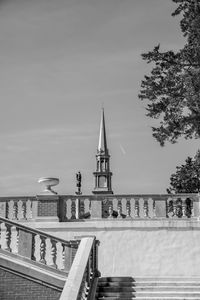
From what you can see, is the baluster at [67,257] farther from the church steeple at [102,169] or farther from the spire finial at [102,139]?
the church steeple at [102,169]

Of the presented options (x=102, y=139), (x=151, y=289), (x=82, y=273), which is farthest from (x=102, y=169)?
(x=82, y=273)

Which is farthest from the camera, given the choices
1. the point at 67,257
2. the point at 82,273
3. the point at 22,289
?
the point at 67,257

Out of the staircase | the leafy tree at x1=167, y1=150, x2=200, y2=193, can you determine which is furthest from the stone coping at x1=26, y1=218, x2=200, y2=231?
the leafy tree at x1=167, y1=150, x2=200, y2=193

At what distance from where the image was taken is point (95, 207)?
1711 cm

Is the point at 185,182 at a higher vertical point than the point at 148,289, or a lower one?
higher

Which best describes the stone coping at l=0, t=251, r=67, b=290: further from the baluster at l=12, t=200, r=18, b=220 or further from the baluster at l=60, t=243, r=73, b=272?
the baluster at l=12, t=200, r=18, b=220

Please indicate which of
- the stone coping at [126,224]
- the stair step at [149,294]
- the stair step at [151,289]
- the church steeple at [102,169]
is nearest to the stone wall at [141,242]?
Answer: the stone coping at [126,224]

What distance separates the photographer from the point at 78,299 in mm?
9633

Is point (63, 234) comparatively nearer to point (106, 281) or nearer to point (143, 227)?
point (143, 227)

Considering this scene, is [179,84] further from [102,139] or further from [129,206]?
[102,139]

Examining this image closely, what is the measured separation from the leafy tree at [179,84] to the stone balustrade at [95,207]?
14.7 feet

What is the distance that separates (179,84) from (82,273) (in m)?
12.3

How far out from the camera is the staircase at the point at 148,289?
39.2ft

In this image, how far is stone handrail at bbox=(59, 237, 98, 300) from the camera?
31.6 ft
